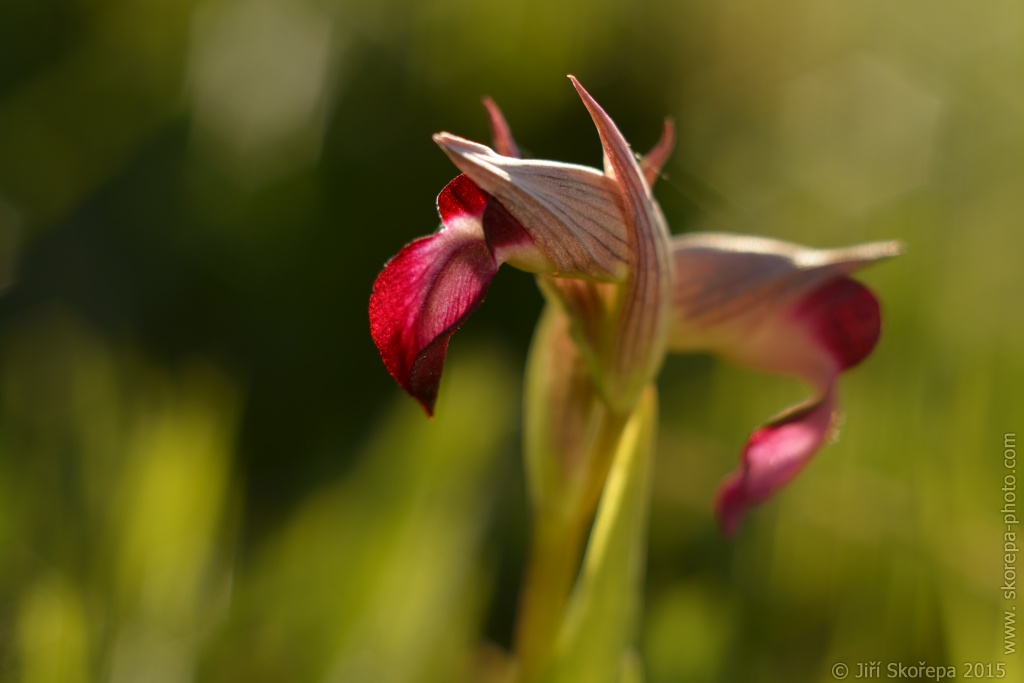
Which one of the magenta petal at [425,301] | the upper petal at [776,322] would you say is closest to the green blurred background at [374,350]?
the upper petal at [776,322]

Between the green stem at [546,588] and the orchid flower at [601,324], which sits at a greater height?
the orchid flower at [601,324]

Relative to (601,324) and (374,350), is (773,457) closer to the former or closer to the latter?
(601,324)

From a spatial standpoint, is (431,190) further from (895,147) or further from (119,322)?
(895,147)

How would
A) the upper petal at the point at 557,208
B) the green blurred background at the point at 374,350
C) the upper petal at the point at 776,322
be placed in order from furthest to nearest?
the green blurred background at the point at 374,350 < the upper petal at the point at 776,322 < the upper petal at the point at 557,208

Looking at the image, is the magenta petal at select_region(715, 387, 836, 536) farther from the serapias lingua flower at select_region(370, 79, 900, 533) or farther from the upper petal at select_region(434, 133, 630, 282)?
the upper petal at select_region(434, 133, 630, 282)

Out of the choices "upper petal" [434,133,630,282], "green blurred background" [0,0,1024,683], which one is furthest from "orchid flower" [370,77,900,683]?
"green blurred background" [0,0,1024,683]

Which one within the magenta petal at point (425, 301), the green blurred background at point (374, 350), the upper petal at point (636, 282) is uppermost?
the magenta petal at point (425, 301)

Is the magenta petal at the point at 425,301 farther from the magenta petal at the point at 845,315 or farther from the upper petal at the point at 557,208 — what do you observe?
the magenta petal at the point at 845,315
